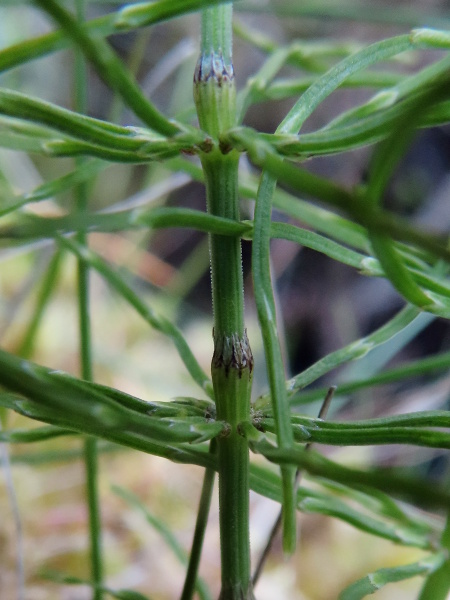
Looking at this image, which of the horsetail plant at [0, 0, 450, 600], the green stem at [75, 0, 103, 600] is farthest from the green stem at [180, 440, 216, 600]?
the green stem at [75, 0, 103, 600]

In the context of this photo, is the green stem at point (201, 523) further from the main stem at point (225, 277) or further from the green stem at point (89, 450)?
the green stem at point (89, 450)

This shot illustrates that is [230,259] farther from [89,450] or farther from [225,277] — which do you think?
[89,450]

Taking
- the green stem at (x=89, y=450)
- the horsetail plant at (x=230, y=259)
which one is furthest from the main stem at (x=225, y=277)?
the green stem at (x=89, y=450)

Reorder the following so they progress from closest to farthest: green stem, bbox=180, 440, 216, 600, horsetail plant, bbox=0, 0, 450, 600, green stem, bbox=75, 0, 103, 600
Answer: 1. horsetail plant, bbox=0, 0, 450, 600
2. green stem, bbox=180, 440, 216, 600
3. green stem, bbox=75, 0, 103, 600

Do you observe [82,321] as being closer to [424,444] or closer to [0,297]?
[424,444]

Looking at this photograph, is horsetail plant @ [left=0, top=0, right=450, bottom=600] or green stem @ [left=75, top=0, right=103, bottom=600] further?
green stem @ [left=75, top=0, right=103, bottom=600]

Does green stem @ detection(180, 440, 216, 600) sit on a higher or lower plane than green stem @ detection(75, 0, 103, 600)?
lower

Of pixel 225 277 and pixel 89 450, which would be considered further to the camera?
pixel 89 450

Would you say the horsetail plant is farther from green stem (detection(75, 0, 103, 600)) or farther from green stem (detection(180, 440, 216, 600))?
green stem (detection(75, 0, 103, 600))

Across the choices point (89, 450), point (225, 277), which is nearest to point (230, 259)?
point (225, 277)
